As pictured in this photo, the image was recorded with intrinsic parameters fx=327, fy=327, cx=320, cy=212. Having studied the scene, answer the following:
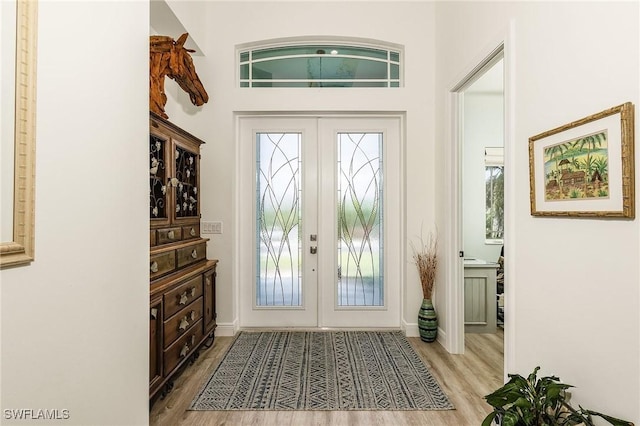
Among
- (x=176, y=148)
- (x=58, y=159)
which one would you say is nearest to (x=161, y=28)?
(x=176, y=148)

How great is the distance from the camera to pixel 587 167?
144 centimetres

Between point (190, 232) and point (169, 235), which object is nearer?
point (169, 235)

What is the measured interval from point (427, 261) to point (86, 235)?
3004 millimetres

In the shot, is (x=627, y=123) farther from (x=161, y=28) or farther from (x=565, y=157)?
(x=161, y=28)

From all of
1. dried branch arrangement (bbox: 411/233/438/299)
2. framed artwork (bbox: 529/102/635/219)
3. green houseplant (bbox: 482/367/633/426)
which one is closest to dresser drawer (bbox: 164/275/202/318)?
green houseplant (bbox: 482/367/633/426)

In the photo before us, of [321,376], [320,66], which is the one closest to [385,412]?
[321,376]

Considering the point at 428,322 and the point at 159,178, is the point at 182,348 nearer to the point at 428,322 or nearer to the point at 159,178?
the point at 159,178

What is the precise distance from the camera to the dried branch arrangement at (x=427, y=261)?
3.36 m

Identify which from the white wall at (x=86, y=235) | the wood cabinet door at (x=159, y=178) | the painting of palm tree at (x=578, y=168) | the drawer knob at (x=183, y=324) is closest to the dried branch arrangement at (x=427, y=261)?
the painting of palm tree at (x=578, y=168)

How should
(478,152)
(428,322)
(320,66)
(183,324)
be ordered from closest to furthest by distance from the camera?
(183,324) < (428,322) < (320,66) < (478,152)

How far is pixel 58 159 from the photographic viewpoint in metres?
1.06

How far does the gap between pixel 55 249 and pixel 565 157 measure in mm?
2128

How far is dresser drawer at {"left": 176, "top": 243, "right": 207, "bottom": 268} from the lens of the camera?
2.62m

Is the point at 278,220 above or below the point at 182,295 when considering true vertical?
above
